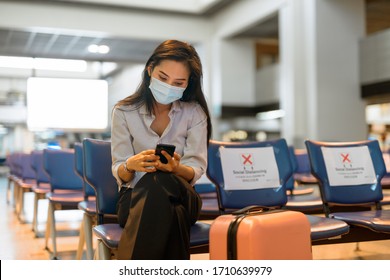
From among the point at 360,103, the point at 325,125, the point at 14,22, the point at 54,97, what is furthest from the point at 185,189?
the point at 54,97

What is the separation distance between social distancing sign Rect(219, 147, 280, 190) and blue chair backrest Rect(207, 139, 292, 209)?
0.02 metres

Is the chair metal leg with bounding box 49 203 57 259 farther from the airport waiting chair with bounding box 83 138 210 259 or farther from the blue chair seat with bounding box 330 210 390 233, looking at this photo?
the blue chair seat with bounding box 330 210 390 233

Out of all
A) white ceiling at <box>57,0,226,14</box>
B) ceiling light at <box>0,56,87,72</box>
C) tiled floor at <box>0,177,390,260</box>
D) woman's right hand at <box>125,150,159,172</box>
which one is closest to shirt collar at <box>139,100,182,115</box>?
woman's right hand at <box>125,150,159,172</box>

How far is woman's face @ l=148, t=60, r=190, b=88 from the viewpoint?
1.83 metres

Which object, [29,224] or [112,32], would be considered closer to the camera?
[29,224]

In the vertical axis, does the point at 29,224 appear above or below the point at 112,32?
below

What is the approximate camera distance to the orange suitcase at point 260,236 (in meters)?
1.48

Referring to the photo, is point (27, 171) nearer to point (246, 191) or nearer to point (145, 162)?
point (246, 191)

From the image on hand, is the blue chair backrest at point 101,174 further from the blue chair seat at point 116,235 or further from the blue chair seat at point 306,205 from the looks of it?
the blue chair seat at point 306,205

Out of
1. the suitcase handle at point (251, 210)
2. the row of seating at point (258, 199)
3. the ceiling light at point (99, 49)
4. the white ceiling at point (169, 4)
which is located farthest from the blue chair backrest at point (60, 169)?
the ceiling light at point (99, 49)

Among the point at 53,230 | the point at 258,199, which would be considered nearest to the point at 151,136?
the point at 258,199

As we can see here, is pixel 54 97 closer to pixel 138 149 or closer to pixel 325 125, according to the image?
pixel 325 125
